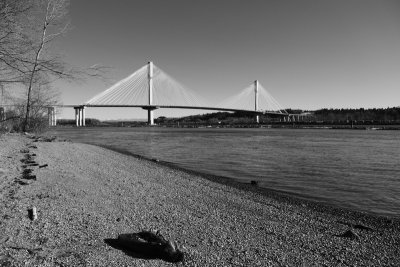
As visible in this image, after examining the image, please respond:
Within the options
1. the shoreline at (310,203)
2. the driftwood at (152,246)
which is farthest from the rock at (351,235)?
the driftwood at (152,246)

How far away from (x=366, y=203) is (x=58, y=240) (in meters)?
7.44

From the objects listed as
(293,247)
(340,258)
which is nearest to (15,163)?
(293,247)

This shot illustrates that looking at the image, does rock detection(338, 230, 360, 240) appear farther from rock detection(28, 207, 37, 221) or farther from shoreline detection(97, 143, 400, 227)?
rock detection(28, 207, 37, 221)

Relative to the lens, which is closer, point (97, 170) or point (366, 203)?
point (366, 203)

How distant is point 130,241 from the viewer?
4.40m

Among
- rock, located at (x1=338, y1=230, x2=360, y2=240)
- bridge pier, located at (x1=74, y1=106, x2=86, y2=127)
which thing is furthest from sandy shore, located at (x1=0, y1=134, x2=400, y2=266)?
bridge pier, located at (x1=74, y1=106, x2=86, y2=127)

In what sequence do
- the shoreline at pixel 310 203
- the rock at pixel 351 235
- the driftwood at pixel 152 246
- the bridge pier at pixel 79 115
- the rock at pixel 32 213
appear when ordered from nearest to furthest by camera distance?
the driftwood at pixel 152 246 < the rock at pixel 32 213 < the rock at pixel 351 235 < the shoreline at pixel 310 203 < the bridge pier at pixel 79 115

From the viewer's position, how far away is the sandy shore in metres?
4.21

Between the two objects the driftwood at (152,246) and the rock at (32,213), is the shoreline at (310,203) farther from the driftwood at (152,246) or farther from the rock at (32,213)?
the rock at (32,213)

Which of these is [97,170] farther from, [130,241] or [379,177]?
[379,177]

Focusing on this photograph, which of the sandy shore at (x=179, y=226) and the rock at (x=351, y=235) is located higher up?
the sandy shore at (x=179, y=226)

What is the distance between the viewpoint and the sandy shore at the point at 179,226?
421 cm

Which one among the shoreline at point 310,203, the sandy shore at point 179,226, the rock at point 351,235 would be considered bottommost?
the shoreline at point 310,203

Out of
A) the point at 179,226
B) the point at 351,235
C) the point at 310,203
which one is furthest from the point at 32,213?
the point at 310,203
